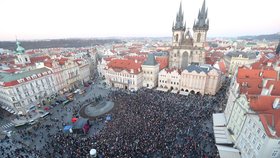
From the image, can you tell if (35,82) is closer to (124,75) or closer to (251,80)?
(124,75)

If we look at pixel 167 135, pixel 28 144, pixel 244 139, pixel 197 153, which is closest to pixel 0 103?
pixel 28 144

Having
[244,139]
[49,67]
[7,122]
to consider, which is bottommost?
[7,122]

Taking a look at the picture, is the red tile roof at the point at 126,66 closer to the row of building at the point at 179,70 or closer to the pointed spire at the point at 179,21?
the row of building at the point at 179,70

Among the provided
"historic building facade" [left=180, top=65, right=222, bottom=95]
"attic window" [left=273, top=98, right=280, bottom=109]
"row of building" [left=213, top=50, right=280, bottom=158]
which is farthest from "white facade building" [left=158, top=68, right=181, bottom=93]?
"attic window" [left=273, top=98, right=280, bottom=109]

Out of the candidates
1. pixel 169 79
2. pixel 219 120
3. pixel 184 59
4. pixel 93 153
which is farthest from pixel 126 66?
pixel 93 153

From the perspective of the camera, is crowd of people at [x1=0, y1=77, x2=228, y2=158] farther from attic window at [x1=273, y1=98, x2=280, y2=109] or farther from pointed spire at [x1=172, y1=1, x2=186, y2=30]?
pointed spire at [x1=172, y1=1, x2=186, y2=30]

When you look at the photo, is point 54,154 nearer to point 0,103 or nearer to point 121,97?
point 121,97

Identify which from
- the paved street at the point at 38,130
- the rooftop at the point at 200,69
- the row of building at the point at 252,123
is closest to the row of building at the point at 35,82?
the paved street at the point at 38,130
